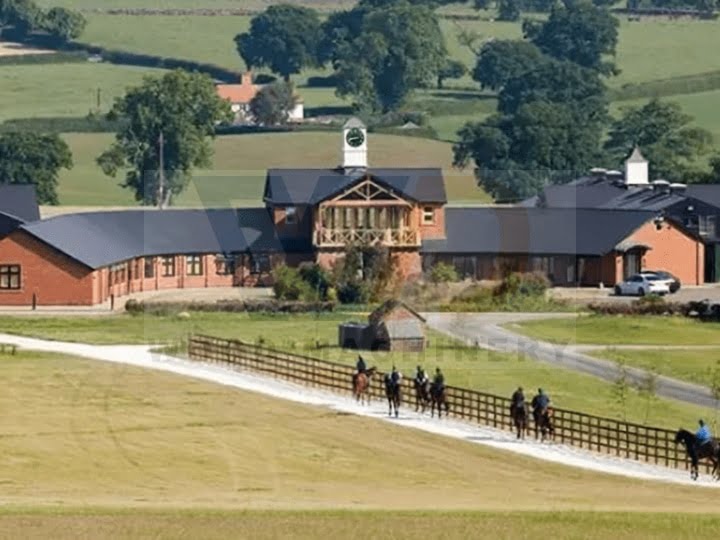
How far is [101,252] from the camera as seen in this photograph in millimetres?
109438

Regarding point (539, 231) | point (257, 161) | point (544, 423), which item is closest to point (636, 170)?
point (539, 231)

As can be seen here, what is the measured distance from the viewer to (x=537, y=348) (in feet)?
304

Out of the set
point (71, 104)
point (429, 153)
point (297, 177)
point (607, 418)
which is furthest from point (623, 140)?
point (607, 418)

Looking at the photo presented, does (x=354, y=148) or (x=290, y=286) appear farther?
(x=354, y=148)

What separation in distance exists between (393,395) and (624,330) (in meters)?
26.1

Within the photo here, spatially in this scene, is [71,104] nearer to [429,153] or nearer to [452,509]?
[429,153]

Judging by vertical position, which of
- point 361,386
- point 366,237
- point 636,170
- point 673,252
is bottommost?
point 361,386

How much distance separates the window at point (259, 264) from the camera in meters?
116

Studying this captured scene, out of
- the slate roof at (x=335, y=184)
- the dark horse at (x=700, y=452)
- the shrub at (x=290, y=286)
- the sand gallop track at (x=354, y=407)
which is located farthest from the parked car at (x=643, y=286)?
the dark horse at (x=700, y=452)

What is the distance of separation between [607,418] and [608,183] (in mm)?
57286

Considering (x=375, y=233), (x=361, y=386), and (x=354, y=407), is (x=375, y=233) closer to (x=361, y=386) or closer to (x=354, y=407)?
(x=361, y=386)

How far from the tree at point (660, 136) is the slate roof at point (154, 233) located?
47.6m

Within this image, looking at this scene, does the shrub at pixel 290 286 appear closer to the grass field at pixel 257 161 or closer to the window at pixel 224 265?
the window at pixel 224 265

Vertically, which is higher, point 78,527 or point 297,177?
point 297,177
